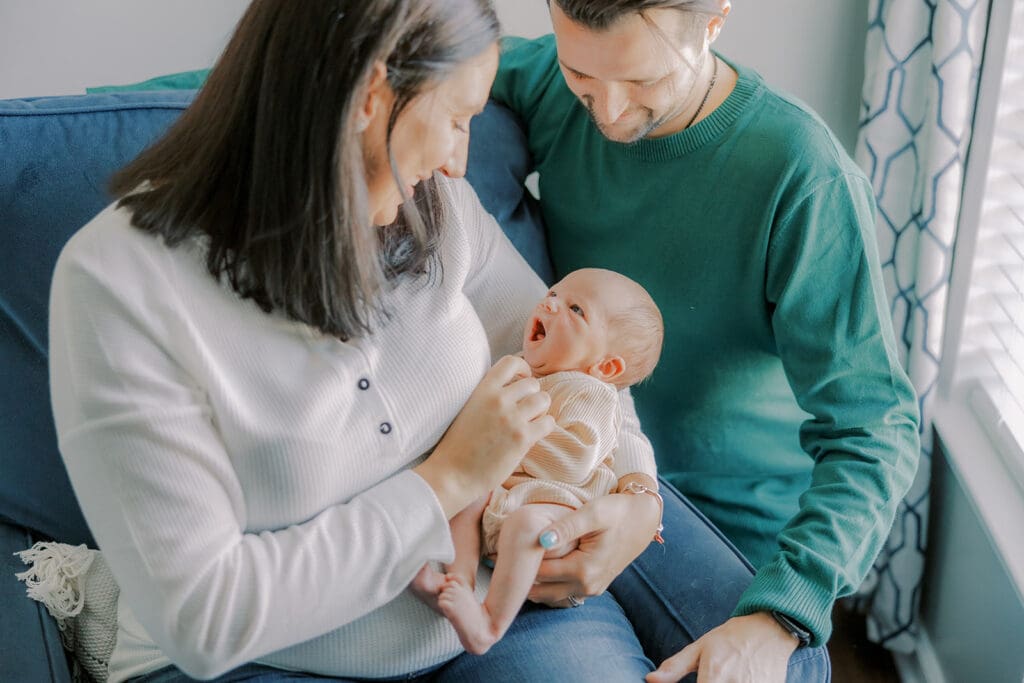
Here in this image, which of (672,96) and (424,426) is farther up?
(672,96)

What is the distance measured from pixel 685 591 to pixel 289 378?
2.10ft

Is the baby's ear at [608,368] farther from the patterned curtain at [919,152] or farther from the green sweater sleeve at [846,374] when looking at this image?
the patterned curtain at [919,152]

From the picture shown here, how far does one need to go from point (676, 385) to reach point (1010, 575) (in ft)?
1.83

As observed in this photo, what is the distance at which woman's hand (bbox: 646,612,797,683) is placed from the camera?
1.24 metres

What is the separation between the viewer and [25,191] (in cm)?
130

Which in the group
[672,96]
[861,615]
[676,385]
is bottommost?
[861,615]

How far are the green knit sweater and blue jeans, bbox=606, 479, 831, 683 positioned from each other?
0.05 meters

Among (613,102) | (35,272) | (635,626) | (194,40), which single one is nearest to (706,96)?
(613,102)

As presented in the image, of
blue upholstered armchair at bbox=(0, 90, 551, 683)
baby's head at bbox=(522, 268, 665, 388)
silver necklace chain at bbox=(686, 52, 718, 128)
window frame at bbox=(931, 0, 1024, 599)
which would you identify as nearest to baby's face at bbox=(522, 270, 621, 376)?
baby's head at bbox=(522, 268, 665, 388)

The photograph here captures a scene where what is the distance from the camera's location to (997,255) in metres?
1.78

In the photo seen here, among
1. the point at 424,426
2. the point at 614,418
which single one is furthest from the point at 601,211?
the point at 424,426

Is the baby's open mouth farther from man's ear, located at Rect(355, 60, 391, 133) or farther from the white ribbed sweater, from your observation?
man's ear, located at Rect(355, 60, 391, 133)

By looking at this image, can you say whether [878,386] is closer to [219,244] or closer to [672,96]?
[672,96]

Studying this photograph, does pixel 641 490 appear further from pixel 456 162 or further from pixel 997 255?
pixel 997 255
